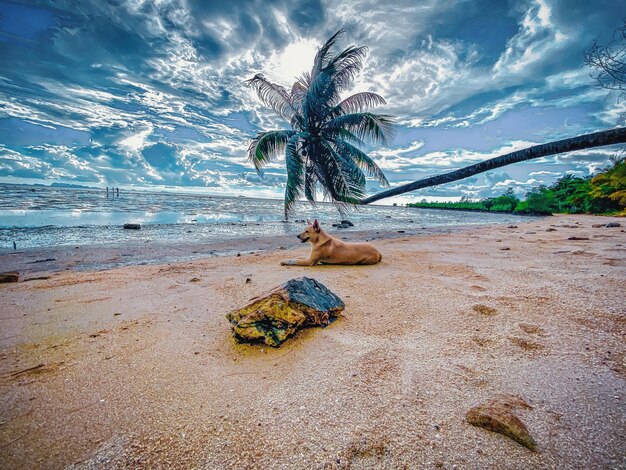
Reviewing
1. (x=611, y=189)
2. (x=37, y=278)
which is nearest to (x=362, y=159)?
(x=37, y=278)

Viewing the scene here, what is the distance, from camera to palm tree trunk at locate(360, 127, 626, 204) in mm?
1089

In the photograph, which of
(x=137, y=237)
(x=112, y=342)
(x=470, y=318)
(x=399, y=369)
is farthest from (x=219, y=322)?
(x=137, y=237)

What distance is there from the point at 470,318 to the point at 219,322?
249 cm

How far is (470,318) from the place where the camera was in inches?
106

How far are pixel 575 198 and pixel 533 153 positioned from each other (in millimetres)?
41582

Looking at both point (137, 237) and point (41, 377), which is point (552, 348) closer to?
point (41, 377)

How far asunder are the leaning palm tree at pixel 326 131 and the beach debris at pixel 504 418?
38.3ft

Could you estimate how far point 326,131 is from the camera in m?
16.0

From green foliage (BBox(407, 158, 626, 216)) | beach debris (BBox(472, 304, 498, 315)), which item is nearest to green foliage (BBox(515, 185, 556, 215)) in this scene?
green foliage (BBox(407, 158, 626, 216))

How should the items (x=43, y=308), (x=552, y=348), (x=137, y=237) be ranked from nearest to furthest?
(x=552, y=348) < (x=43, y=308) < (x=137, y=237)

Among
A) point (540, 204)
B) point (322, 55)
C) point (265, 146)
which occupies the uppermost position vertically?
point (322, 55)

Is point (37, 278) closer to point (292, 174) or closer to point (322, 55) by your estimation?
point (292, 174)

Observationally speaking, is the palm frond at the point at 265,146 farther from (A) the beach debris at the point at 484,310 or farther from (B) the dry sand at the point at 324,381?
(A) the beach debris at the point at 484,310

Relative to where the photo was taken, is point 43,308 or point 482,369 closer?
Result: point 482,369
